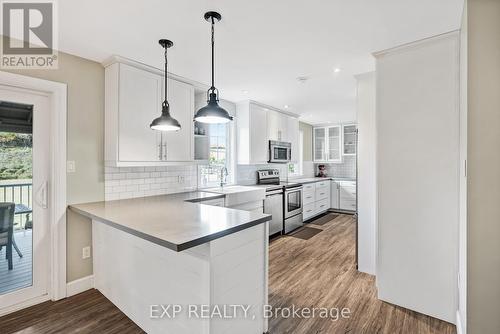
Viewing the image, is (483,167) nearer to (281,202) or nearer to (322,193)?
(281,202)

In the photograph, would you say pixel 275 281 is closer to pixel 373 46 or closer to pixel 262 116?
pixel 373 46

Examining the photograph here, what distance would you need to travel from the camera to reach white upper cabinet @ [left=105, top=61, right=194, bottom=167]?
8.55ft

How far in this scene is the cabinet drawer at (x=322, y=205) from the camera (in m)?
5.95

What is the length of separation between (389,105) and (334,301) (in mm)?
1956

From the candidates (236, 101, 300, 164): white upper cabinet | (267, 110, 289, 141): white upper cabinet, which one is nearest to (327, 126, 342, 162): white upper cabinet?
(267, 110, 289, 141): white upper cabinet

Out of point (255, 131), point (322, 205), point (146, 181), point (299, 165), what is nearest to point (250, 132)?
point (255, 131)

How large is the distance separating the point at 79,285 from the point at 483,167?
3.55 meters

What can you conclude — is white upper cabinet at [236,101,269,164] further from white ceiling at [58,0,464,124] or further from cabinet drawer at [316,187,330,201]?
cabinet drawer at [316,187,330,201]

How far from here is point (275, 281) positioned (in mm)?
2824

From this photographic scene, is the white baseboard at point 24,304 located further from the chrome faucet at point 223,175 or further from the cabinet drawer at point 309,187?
the cabinet drawer at point 309,187

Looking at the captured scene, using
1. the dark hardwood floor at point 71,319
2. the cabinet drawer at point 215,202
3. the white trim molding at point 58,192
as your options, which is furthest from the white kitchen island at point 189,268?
the cabinet drawer at point 215,202

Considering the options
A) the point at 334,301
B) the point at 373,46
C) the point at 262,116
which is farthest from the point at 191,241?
the point at 262,116

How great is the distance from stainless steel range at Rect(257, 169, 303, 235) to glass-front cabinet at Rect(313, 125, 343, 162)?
2294 millimetres

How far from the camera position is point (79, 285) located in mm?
2574
